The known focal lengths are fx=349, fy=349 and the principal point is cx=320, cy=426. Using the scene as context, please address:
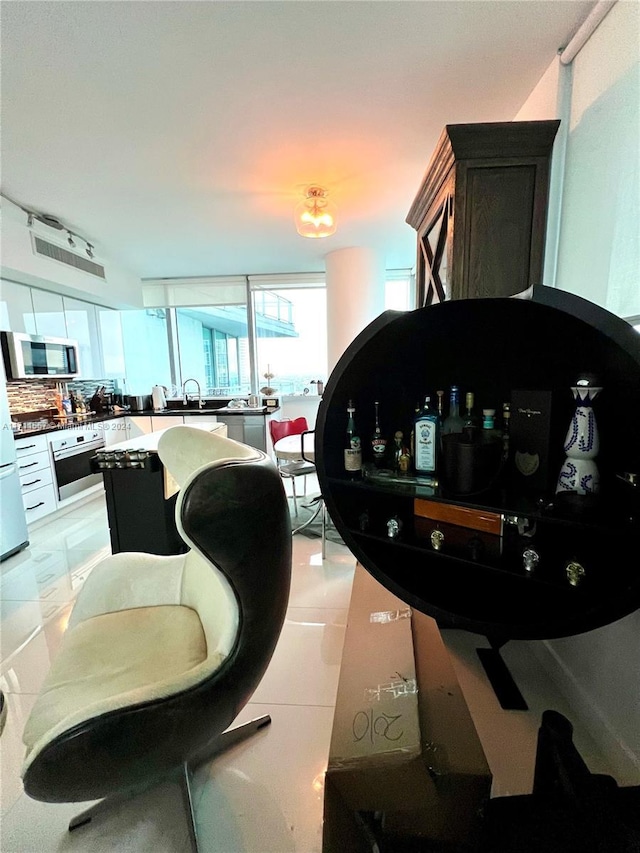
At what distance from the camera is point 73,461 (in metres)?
3.40

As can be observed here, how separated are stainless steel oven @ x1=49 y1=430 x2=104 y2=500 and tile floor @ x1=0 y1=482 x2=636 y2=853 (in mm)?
1408

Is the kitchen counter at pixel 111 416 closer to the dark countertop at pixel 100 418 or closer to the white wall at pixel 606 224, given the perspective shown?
the dark countertop at pixel 100 418

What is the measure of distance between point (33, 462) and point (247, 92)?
3.09 metres

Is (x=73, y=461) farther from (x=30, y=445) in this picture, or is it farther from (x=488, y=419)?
(x=488, y=419)

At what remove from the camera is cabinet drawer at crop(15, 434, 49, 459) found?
2.80 metres

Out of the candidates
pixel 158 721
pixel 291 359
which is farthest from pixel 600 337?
pixel 291 359

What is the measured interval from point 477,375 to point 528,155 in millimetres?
803

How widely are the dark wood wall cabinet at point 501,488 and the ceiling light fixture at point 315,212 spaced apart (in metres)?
1.70

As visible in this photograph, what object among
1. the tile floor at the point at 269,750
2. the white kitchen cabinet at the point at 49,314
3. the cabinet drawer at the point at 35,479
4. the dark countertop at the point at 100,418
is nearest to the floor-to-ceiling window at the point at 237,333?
the dark countertop at the point at 100,418

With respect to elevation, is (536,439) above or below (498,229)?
below

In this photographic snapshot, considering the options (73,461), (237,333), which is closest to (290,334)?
(237,333)

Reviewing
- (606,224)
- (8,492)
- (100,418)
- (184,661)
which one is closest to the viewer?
(184,661)

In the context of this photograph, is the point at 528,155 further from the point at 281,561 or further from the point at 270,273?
the point at 270,273

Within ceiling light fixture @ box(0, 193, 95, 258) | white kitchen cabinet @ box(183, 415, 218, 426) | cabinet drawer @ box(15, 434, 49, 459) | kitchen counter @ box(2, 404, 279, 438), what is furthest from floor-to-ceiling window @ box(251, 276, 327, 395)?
cabinet drawer @ box(15, 434, 49, 459)
